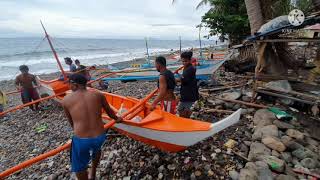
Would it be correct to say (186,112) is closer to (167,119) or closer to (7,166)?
(167,119)

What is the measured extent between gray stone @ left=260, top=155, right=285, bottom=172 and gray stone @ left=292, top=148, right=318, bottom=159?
1.79ft

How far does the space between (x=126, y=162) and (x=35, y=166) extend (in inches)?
88.8

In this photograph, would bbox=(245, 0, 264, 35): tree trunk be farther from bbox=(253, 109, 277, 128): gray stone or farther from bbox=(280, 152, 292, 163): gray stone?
bbox=(280, 152, 292, 163): gray stone

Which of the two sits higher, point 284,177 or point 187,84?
point 187,84

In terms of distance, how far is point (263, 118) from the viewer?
19.5 feet

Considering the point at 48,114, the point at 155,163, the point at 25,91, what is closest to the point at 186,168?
the point at 155,163

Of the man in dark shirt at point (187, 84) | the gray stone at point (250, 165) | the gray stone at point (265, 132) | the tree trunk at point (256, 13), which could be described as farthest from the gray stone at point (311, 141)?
the tree trunk at point (256, 13)

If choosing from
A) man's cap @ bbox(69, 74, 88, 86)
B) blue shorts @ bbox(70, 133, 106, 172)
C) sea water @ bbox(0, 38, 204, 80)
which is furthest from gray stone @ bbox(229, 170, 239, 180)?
sea water @ bbox(0, 38, 204, 80)

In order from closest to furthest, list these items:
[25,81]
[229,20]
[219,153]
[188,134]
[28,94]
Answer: [188,134] < [219,153] < [25,81] < [28,94] < [229,20]

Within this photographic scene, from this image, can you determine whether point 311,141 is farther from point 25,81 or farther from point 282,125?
point 25,81

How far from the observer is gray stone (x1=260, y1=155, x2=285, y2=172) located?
13.9 feet

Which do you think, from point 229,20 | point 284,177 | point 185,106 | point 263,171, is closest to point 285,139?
point 284,177

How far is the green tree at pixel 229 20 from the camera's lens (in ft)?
43.5

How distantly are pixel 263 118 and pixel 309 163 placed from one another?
5.38ft
